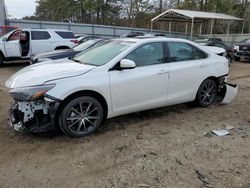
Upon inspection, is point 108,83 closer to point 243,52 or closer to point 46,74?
point 46,74

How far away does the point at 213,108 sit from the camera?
5500 millimetres

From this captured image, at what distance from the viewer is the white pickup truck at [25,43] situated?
10672mm

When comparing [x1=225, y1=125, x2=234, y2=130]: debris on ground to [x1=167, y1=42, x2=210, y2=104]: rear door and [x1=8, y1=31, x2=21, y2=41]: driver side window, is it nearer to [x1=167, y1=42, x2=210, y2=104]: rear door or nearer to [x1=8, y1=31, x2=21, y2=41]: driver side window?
[x1=167, y1=42, x2=210, y2=104]: rear door

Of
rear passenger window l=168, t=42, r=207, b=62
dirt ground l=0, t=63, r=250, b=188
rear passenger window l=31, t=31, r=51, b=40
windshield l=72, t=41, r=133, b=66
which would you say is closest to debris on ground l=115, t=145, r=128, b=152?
dirt ground l=0, t=63, r=250, b=188

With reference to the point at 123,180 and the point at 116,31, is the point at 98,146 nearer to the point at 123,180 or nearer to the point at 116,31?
the point at 123,180

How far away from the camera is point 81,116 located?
150 inches

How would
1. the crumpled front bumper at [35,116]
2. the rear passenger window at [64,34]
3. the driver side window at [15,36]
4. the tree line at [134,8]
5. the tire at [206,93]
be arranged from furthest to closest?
the tree line at [134,8]
the rear passenger window at [64,34]
the driver side window at [15,36]
the tire at [206,93]
the crumpled front bumper at [35,116]

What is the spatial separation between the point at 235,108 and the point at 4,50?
31.9 ft

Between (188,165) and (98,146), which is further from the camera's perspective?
(98,146)

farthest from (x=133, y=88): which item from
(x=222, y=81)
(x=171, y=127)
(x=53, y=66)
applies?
(x=222, y=81)

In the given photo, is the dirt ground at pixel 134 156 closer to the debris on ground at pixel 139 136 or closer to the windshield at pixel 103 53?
the debris on ground at pixel 139 136

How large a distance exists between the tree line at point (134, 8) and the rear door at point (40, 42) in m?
21.1

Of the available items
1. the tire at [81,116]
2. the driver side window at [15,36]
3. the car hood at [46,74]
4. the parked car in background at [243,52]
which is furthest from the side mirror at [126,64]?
the parked car in background at [243,52]

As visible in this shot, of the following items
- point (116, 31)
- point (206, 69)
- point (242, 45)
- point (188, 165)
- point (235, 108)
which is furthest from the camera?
point (116, 31)
